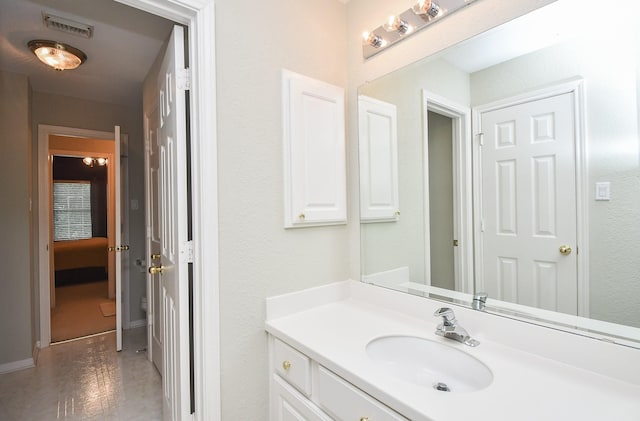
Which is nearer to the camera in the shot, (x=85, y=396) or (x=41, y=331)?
(x=85, y=396)

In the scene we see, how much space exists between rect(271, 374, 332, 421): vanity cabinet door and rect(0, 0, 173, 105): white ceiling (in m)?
2.15

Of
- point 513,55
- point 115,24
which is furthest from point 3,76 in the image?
point 513,55

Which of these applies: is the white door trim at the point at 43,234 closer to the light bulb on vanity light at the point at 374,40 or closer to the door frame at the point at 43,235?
the door frame at the point at 43,235

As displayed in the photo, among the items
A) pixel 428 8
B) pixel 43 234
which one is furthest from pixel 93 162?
pixel 428 8

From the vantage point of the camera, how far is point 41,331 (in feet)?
9.20

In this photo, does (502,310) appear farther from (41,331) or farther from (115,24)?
(41,331)

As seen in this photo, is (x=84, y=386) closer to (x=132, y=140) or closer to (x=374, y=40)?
(x=132, y=140)

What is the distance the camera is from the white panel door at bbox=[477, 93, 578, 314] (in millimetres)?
967

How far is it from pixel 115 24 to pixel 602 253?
8.74ft

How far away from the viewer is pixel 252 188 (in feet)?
4.40

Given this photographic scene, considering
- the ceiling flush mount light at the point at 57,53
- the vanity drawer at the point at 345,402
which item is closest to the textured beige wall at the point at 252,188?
the vanity drawer at the point at 345,402

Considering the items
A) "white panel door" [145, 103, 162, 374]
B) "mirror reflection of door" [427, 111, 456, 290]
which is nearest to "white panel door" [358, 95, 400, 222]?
"mirror reflection of door" [427, 111, 456, 290]

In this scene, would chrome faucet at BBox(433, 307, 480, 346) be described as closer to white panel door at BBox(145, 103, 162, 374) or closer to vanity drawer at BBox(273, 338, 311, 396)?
vanity drawer at BBox(273, 338, 311, 396)

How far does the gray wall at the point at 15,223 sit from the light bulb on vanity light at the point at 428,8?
315 cm
